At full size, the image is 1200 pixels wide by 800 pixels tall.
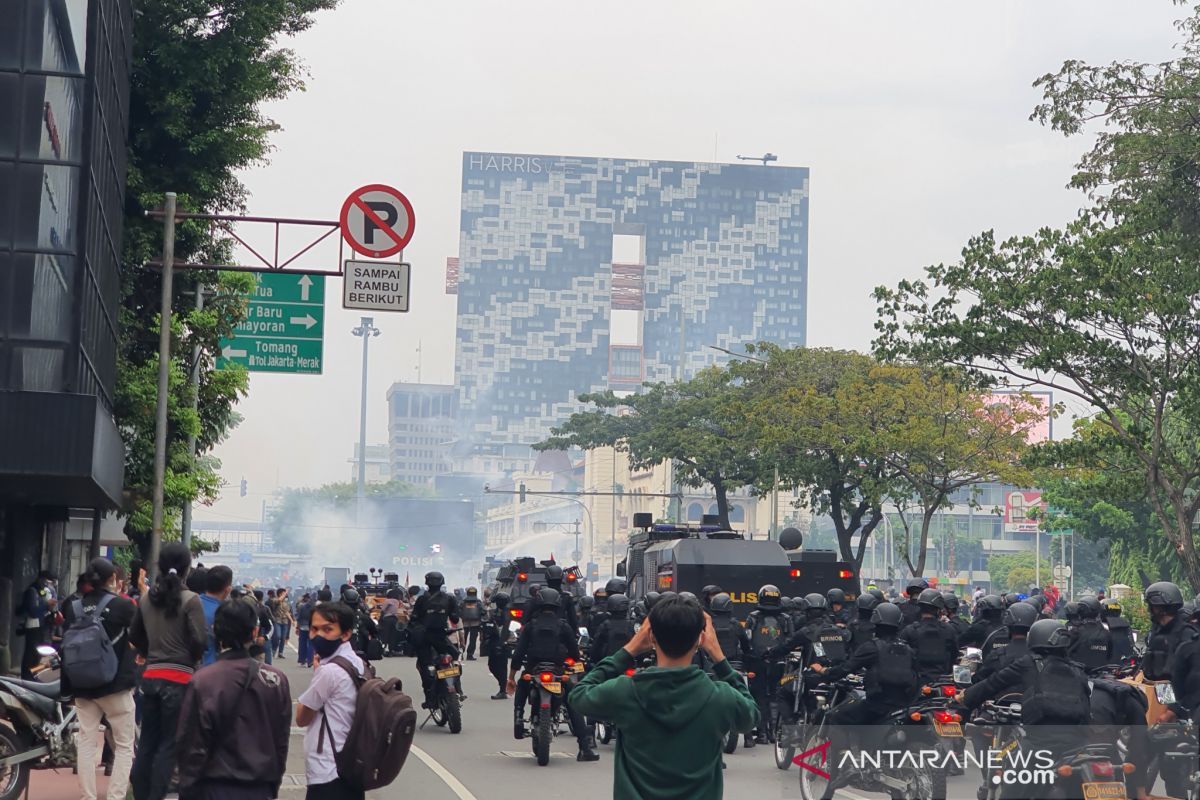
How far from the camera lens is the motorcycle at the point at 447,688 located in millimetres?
19391

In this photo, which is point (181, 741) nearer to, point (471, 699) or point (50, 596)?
point (50, 596)

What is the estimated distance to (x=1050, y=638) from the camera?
397 inches

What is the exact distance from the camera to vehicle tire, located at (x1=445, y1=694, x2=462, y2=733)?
19.5 metres

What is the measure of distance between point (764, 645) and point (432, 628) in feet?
12.5

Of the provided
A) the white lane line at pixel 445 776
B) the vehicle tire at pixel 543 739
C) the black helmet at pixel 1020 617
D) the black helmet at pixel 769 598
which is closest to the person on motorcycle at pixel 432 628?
the white lane line at pixel 445 776

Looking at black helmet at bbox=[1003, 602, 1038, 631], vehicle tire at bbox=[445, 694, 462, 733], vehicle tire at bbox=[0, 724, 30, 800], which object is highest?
black helmet at bbox=[1003, 602, 1038, 631]

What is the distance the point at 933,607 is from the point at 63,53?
1374 centimetres

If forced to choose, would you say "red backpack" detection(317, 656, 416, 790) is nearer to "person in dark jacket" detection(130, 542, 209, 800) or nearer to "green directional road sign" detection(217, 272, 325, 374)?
"person in dark jacket" detection(130, 542, 209, 800)

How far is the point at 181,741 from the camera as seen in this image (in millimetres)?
7410

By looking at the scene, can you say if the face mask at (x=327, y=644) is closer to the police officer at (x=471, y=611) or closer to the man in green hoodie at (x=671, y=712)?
the man in green hoodie at (x=671, y=712)

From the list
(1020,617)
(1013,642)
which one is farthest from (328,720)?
(1020,617)

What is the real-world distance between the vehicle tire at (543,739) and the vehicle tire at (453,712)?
3138mm

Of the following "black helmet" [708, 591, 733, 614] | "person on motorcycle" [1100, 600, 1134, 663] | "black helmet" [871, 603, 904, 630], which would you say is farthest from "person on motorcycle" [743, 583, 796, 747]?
"black helmet" [871, 603, 904, 630]

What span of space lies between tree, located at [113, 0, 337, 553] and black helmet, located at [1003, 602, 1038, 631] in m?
20.7
